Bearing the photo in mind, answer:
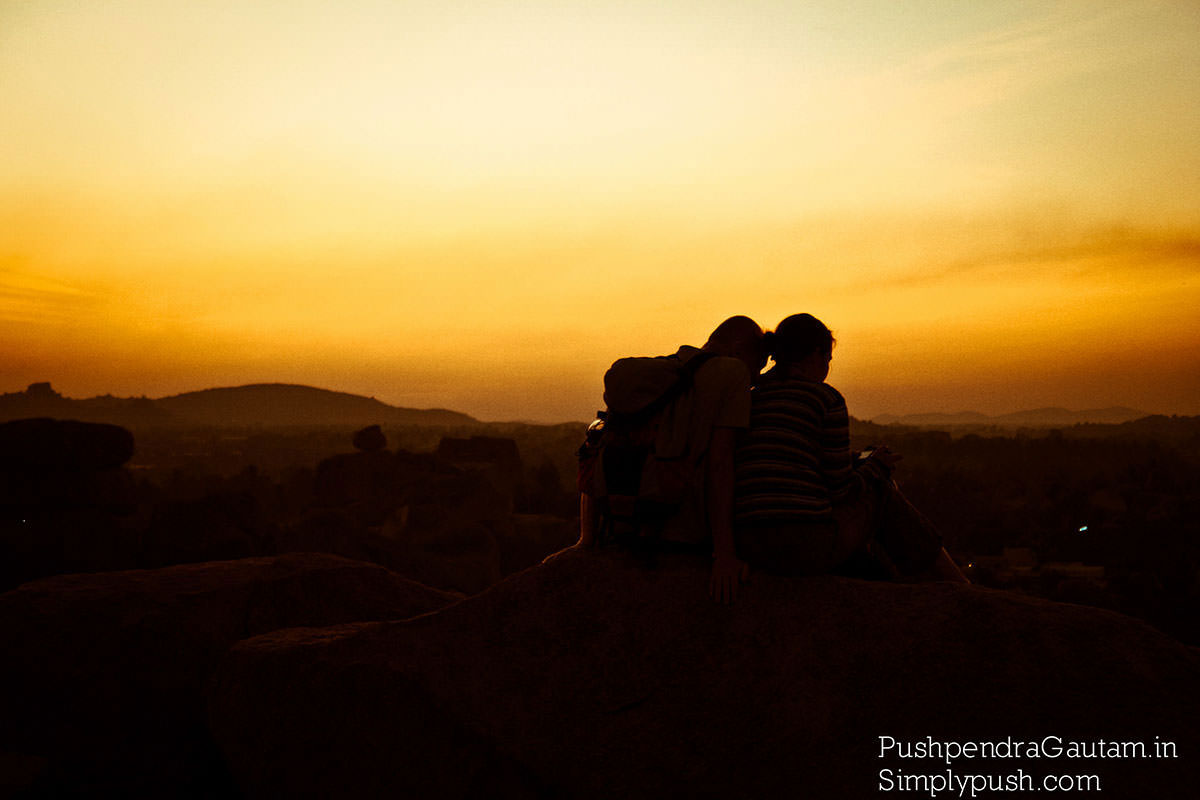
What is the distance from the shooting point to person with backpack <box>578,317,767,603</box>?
4.07m

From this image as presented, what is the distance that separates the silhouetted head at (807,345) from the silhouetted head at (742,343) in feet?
0.58

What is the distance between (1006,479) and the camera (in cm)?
3731

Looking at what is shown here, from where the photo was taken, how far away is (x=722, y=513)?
404cm

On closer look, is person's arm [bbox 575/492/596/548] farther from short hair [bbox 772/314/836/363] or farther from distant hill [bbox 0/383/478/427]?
distant hill [bbox 0/383/478/427]

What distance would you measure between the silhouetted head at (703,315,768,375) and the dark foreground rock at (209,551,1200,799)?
1.09m

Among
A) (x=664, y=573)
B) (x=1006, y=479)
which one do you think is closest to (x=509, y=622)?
(x=664, y=573)

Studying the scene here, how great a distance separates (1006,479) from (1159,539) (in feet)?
53.7

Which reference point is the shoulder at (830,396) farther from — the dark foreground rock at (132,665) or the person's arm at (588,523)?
the dark foreground rock at (132,665)

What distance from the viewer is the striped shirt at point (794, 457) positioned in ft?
13.3

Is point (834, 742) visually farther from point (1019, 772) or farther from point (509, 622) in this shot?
point (509, 622)

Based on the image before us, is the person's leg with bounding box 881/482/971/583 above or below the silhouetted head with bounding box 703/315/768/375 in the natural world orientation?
below

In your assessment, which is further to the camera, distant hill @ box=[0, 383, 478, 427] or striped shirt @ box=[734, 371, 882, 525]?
distant hill @ box=[0, 383, 478, 427]

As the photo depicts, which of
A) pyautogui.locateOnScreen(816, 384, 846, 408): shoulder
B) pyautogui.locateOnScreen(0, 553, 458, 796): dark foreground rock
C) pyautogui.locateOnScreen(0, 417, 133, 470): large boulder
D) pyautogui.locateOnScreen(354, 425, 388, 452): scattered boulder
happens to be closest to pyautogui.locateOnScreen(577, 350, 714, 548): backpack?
pyautogui.locateOnScreen(816, 384, 846, 408): shoulder

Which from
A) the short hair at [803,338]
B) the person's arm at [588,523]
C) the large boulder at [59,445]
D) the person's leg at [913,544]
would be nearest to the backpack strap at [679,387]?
the short hair at [803,338]
